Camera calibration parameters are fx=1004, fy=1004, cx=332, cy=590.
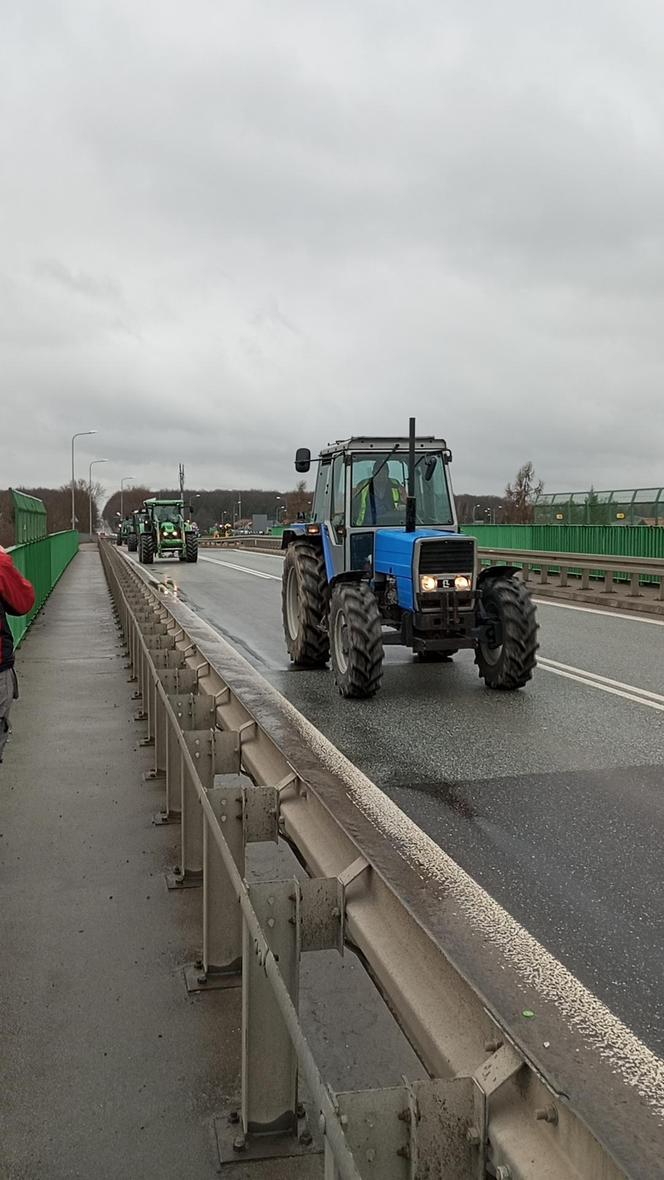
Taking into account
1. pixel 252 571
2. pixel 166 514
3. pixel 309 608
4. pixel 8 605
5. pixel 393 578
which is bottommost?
pixel 252 571

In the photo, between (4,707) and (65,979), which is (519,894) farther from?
(4,707)

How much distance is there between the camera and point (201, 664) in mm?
7059

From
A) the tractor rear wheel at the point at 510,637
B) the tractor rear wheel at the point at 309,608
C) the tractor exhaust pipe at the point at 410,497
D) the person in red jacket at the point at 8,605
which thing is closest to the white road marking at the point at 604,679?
the tractor rear wheel at the point at 510,637

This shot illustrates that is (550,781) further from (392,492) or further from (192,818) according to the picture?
(392,492)

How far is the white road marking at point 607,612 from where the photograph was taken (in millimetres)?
16609

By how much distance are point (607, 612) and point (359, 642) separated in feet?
33.0

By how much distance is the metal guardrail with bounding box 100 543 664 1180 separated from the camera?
1.85 meters

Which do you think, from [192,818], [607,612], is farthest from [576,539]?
[192,818]

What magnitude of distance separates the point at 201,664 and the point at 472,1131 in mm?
5323

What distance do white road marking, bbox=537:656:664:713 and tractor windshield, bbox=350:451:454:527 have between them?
83.6 inches

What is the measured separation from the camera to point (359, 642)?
9.48 metres

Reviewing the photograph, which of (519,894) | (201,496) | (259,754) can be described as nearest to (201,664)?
(259,754)

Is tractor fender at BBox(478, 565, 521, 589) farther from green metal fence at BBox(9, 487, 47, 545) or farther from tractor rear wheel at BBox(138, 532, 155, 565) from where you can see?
tractor rear wheel at BBox(138, 532, 155, 565)

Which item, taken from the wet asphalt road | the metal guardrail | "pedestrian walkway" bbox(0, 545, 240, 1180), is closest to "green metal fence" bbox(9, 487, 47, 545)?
the wet asphalt road
